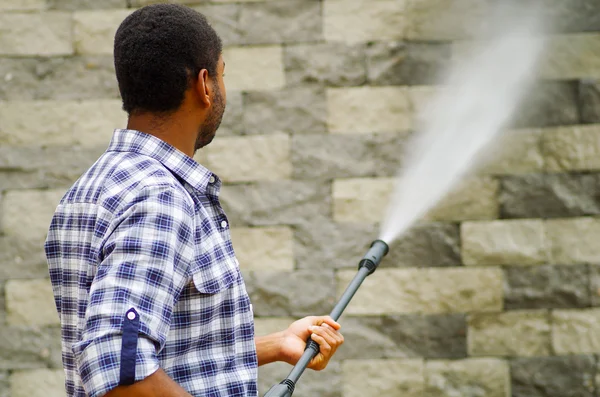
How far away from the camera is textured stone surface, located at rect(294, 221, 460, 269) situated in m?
3.93

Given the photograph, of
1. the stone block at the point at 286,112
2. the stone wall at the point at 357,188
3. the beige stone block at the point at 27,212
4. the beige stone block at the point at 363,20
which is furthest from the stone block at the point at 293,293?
the beige stone block at the point at 363,20

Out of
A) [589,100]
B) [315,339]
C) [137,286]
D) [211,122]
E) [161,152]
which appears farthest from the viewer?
[589,100]

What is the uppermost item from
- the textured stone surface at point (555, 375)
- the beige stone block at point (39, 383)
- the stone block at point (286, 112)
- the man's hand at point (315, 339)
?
the stone block at point (286, 112)

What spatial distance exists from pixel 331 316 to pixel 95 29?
8.34ft

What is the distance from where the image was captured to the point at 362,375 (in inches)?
156

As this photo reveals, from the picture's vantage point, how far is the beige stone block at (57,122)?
3.98 m

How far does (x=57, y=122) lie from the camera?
13.1ft

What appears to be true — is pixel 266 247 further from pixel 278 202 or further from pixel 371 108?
pixel 371 108

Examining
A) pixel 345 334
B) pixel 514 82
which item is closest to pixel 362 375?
pixel 345 334

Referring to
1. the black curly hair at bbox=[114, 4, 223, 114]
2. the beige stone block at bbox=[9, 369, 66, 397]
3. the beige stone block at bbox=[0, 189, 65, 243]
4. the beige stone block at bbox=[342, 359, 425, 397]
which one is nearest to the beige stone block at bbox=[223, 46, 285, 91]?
the beige stone block at bbox=[0, 189, 65, 243]

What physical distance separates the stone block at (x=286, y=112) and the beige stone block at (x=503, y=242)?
1042 mm

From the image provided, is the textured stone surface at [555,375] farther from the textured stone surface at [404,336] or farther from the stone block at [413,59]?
the stone block at [413,59]

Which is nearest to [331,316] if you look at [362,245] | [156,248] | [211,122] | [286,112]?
[211,122]

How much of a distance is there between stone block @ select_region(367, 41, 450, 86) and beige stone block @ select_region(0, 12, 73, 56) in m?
1.74
